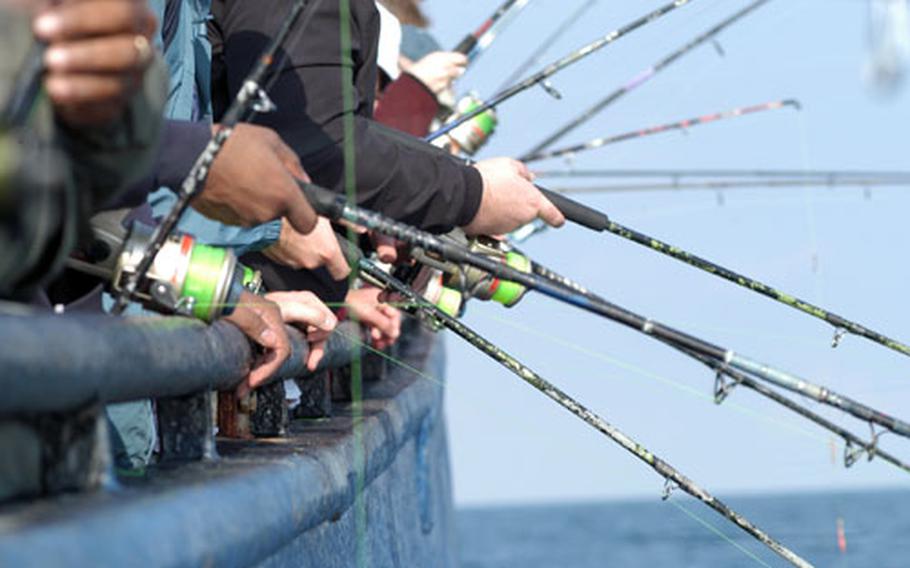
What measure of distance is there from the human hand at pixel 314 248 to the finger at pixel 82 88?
2.04m

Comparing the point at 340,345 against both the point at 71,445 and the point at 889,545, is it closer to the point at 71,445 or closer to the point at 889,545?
the point at 71,445

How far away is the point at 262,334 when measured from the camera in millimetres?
3734

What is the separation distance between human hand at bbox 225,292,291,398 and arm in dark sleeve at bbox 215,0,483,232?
709 mm

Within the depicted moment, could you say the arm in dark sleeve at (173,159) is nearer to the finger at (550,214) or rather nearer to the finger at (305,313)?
the finger at (305,313)

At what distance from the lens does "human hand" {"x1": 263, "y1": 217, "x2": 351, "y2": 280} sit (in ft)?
13.5

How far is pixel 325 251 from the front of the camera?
414 centimetres

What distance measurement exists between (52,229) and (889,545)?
48.7 metres

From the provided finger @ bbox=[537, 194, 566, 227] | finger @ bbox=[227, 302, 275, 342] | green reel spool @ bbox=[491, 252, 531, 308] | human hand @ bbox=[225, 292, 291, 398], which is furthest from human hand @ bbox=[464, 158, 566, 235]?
finger @ bbox=[227, 302, 275, 342]

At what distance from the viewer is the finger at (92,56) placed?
2.02 m

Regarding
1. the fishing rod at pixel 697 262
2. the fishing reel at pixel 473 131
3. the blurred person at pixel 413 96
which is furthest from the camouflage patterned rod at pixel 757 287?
the fishing reel at pixel 473 131

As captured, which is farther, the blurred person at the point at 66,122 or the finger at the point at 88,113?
the finger at the point at 88,113

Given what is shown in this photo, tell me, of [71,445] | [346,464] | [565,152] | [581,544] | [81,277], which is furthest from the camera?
[581,544]

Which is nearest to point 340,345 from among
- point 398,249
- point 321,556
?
point 398,249

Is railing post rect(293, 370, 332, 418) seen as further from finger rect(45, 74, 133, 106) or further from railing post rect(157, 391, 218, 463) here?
finger rect(45, 74, 133, 106)
